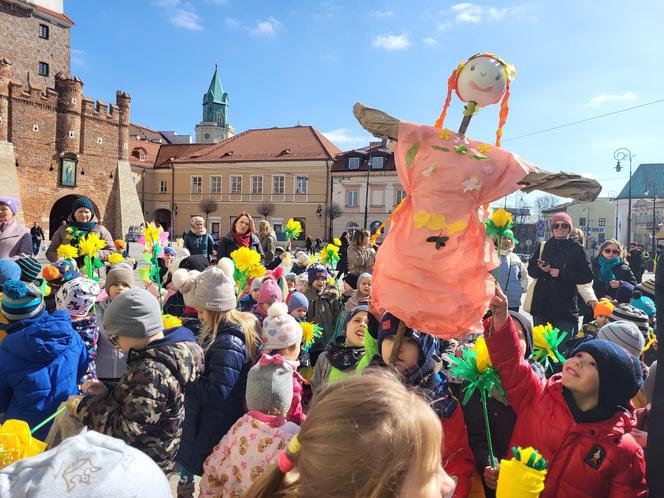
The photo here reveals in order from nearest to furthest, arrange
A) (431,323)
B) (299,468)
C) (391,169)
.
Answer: (299,468), (431,323), (391,169)

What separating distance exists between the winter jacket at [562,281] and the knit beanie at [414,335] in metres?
2.72

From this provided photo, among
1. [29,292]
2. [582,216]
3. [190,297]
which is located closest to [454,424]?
[190,297]

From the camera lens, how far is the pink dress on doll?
2.13m

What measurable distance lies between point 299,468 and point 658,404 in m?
0.96

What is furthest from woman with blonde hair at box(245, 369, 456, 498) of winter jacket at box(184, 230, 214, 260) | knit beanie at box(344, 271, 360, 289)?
winter jacket at box(184, 230, 214, 260)

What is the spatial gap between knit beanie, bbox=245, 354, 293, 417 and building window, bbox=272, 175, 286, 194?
116 feet

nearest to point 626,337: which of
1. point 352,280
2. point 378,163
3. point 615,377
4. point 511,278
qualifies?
point 615,377

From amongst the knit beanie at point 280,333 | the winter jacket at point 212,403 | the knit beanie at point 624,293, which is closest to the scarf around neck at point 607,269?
the knit beanie at point 624,293

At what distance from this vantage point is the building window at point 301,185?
36.3 meters

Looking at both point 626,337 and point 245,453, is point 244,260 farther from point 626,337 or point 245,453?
point 626,337

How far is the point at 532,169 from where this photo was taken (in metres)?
2.26

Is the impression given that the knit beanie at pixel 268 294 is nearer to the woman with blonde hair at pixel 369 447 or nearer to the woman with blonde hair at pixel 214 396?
the woman with blonde hair at pixel 214 396

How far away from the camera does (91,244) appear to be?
192 inches

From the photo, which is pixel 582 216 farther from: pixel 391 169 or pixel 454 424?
pixel 454 424
